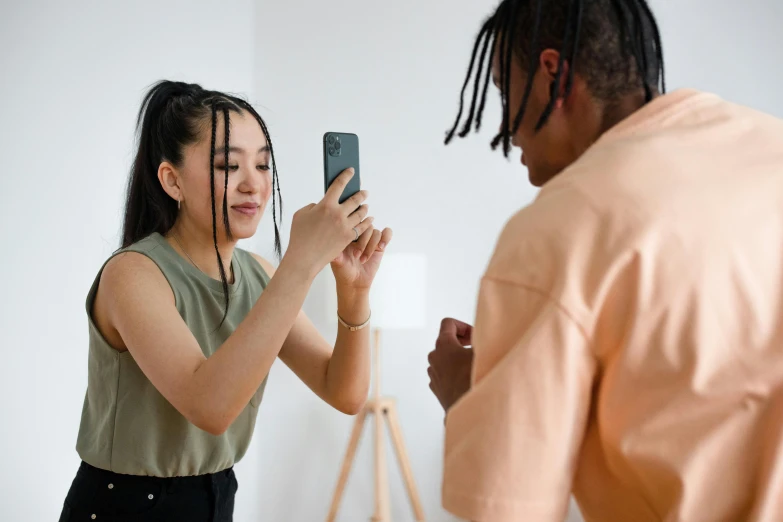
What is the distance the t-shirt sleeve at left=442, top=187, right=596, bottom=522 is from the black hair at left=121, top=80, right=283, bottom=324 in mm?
736

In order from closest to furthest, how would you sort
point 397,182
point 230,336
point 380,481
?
point 230,336, point 380,481, point 397,182

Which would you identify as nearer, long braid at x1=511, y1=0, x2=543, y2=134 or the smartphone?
long braid at x1=511, y1=0, x2=543, y2=134

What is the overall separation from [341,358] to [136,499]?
15.8 inches

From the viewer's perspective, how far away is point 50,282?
194 cm

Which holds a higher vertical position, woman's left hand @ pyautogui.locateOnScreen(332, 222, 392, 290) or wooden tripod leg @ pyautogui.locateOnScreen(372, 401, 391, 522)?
woman's left hand @ pyautogui.locateOnScreen(332, 222, 392, 290)

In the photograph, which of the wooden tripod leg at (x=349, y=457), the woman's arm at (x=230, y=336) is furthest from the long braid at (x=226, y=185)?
the wooden tripod leg at (x=349, y=457)

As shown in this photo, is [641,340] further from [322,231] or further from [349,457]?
[349,457]

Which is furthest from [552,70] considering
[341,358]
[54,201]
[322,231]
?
[54,201]

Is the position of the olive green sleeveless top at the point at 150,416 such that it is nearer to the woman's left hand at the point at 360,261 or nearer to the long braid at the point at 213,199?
the long braid at the point at 213,199

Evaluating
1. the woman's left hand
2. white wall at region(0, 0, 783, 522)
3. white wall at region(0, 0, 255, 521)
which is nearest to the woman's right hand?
the woman's left hand

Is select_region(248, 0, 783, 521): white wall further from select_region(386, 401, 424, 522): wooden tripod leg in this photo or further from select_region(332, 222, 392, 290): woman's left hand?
select_region(332, 222, 392, 290): woman's left hand

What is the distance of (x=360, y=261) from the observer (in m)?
1.26

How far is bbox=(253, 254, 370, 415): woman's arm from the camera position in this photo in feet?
4.20

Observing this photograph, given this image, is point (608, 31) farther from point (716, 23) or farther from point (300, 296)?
point (716, 23)
